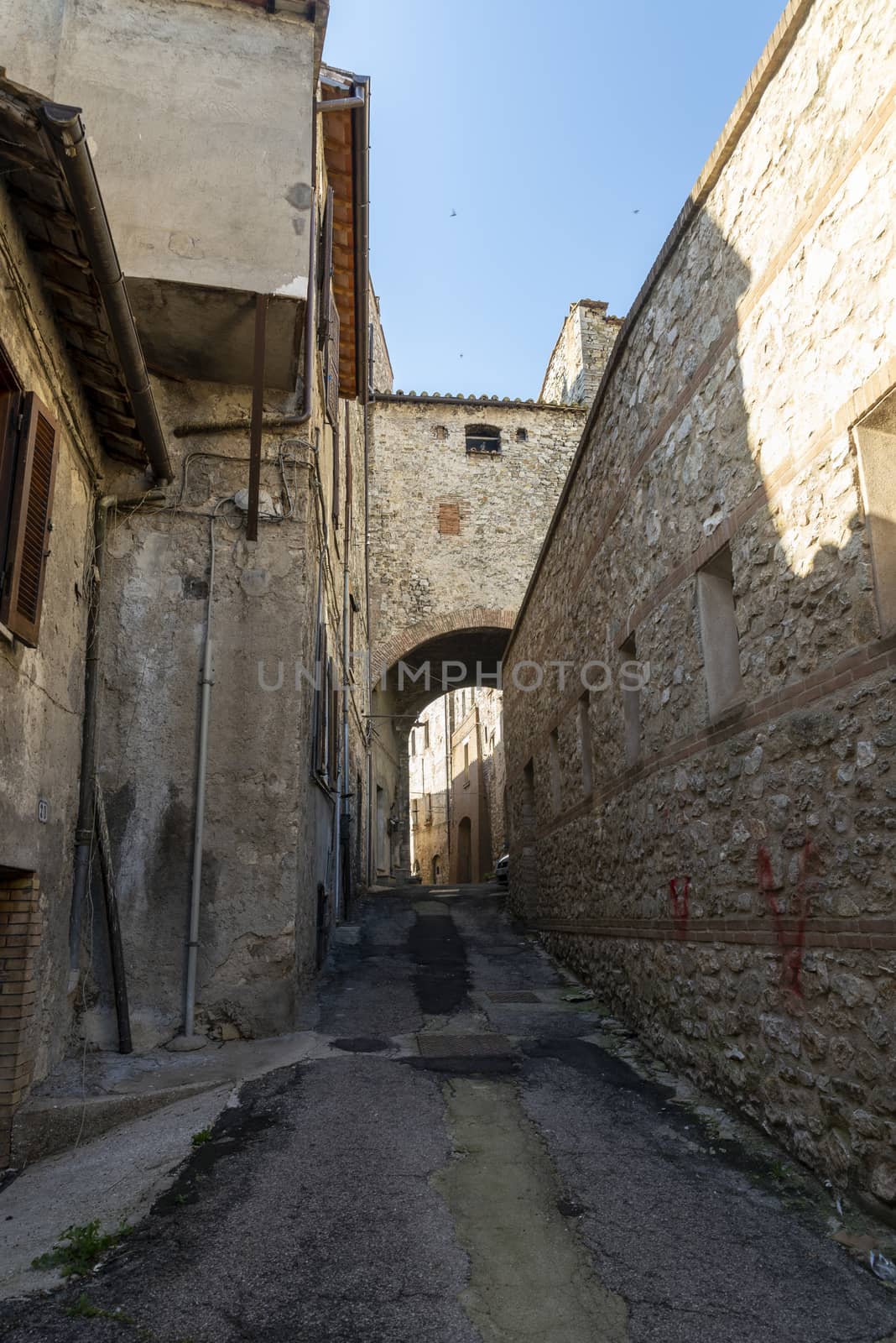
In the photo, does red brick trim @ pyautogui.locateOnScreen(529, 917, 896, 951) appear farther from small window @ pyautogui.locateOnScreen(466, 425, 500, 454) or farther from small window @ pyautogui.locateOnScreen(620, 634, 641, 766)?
small window @ pyautogui.locateOnScreen(466, 425, 500, 454)

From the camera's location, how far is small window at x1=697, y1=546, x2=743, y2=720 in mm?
4973

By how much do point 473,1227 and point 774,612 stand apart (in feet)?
9.51

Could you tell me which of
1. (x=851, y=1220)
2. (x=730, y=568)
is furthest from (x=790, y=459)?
(x=851, y=1220)

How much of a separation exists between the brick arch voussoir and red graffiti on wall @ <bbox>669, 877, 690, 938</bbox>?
12441mm

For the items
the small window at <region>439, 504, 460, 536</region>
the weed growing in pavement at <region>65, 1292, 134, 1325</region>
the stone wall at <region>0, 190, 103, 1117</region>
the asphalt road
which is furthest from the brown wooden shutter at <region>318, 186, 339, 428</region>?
the small window at <region>439, 504, 460, 536</region>

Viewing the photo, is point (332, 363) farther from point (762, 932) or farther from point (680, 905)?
point (762, 932)

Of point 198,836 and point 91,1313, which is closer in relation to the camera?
point 91,1313

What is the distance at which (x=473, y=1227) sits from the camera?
3.46m

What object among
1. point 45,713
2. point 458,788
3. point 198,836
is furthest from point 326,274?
point 458,788

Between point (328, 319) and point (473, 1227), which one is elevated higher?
point (328, 319)

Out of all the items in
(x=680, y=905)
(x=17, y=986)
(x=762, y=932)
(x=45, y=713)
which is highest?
(x=45, y=713)

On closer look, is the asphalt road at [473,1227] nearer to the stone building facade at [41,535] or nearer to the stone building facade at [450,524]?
the stone building facade at [41,535]

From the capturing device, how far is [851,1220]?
11.1 ft

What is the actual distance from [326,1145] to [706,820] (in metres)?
2.57
